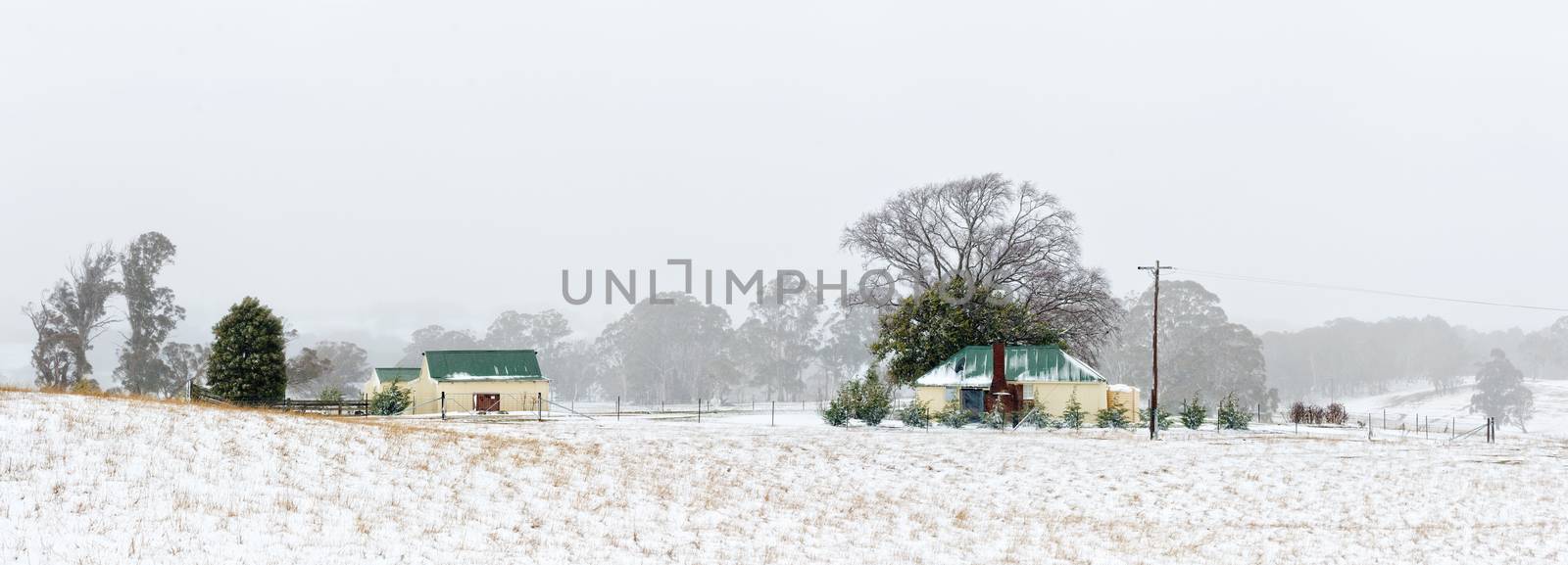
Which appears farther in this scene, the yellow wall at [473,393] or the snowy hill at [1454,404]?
the snowy hill at [1454,404]

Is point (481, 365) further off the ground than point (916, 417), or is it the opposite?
point (481, 365)

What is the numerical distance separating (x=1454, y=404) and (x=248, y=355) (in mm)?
147100

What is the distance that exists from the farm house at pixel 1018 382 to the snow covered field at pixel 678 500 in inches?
783

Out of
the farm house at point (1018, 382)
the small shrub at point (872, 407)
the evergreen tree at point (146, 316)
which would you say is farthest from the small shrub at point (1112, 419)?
the evergreen tree at point (146, 316)

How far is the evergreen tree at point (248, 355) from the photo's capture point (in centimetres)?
5228

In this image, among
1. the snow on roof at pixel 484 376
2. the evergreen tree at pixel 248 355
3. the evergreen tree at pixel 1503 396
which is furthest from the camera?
the evergreen tree at pixel 1503 396

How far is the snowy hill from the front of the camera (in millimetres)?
122688

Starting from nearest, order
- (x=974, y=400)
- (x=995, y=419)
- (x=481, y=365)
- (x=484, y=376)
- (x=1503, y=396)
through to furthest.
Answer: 1. (x=995, y=419)
2. (x=974, y=400)
3. (x=484, y=376)
4. (x=481, y=365)
5. (x=1503, y=396)

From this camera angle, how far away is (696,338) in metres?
140

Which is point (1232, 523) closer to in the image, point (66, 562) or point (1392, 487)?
point (1392, 487)

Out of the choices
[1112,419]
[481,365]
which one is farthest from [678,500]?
[481,365]

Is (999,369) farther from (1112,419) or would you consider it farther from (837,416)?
(837,416)

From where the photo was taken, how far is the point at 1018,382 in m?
54.1

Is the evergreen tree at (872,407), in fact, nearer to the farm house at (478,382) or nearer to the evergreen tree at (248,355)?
the farm house at (478,382)
